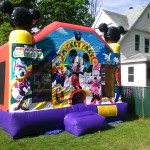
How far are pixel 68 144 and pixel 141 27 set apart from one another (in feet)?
53.1

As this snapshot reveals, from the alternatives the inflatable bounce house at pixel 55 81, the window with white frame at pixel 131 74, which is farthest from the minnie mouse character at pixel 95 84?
the window with white frame at pixel 131 74

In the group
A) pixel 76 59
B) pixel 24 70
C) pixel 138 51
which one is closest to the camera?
pixel 24 70

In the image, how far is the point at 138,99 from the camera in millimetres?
10617

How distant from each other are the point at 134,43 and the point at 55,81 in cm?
1324

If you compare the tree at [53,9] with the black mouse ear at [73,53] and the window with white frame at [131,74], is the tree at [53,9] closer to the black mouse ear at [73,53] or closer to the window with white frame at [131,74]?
the window with white frame at [131,74]

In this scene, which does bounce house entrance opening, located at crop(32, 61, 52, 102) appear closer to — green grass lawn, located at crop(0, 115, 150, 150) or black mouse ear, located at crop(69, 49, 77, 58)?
black mouse ear, located at crop(69, 49, 77, 58)

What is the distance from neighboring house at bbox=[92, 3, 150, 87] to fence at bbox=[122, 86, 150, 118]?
6.84m

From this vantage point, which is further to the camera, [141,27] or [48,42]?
[141,27]

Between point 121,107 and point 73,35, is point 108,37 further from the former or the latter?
point 121,107

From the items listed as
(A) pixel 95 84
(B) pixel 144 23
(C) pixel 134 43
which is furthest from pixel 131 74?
(A) pixel 95 84

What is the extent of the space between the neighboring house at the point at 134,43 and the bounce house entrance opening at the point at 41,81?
35.4 feet

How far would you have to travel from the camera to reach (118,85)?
10.2m

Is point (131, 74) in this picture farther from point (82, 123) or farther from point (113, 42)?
point (82, 123)

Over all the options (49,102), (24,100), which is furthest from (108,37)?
(24,100)
